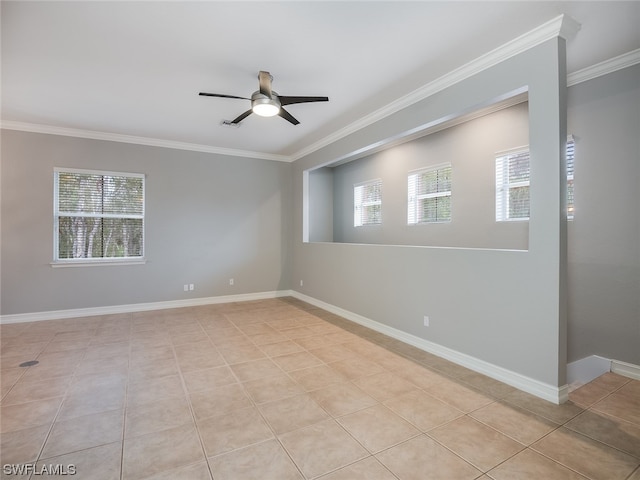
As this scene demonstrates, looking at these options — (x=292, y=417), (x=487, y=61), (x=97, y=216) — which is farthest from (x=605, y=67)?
(x=97, y=216)

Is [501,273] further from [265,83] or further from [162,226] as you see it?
[162,226]

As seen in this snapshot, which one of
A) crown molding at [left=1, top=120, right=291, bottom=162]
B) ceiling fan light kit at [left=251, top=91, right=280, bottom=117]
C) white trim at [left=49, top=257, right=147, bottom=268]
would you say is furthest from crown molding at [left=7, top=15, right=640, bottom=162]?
white trim at [left=49, top=257, right=147, bottom=268]

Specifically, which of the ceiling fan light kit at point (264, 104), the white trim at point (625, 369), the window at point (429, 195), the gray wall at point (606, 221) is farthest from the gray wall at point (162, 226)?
the white trim at point (625, 369)

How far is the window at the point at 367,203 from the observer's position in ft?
19.6

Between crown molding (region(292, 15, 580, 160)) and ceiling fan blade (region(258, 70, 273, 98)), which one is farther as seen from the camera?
ceiling fan blade (region(258, 70, 273, 98))

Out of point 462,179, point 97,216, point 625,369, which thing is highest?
point 462,179

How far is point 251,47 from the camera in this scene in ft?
8.76

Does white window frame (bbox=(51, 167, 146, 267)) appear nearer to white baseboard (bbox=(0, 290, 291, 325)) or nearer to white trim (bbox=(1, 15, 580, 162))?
white trim (bbox=(1, 15, 580, 162))

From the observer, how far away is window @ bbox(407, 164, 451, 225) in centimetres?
470

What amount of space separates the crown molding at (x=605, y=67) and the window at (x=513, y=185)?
2.66 feet

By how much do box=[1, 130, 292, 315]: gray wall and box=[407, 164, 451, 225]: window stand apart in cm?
260

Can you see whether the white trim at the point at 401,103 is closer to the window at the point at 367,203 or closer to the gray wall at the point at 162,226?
the gray wall at the point at 162,226

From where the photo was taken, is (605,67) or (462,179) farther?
(462,179)

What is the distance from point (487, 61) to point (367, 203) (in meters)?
3.60
